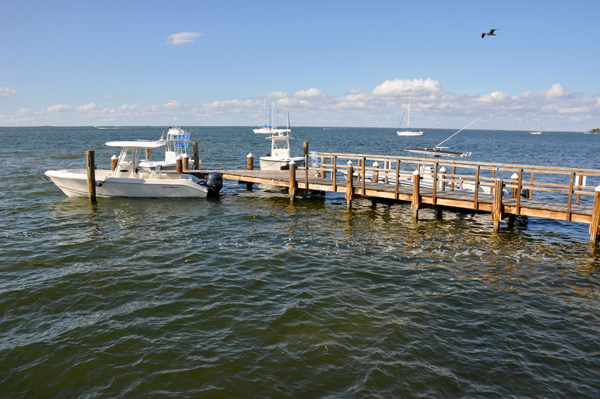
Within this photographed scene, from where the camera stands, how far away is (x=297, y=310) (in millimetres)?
8836

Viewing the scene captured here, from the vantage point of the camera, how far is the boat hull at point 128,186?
20375 millimetres

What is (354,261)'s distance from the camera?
1195 centimetres

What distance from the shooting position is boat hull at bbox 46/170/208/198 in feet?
66.8

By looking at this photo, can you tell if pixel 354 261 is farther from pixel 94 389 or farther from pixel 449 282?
pixel 94 389

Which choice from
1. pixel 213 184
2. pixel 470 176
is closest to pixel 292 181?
pixel 213 184

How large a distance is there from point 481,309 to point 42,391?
27.0 ft

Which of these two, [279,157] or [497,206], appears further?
[279,157]

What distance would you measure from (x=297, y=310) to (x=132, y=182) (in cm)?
1461

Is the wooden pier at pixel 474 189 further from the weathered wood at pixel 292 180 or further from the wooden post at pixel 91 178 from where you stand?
the wooden post at pixel 91 178

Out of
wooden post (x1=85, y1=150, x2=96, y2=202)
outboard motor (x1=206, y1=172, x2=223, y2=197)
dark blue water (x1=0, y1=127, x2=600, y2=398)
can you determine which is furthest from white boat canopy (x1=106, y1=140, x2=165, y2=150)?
dark blue water (x1=0, y1=127, x2=600, y2=398)

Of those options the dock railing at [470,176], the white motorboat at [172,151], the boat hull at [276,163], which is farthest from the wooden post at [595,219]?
the white motorboat at [172,151]

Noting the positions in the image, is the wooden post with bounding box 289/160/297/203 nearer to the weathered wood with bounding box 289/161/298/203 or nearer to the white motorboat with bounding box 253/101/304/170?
the weathered wood with bounding box 289/161/298/203

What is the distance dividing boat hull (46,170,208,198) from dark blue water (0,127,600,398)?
15.4 ft

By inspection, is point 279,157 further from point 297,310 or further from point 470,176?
point 297,310
